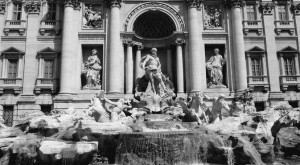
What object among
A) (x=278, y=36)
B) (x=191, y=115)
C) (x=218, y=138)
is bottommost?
(x=218, y=138)

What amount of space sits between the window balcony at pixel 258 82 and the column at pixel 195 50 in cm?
439

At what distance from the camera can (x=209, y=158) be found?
16609mm

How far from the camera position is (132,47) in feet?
91.2

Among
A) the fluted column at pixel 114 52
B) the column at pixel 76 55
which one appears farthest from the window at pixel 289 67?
the column at pixel 76 55

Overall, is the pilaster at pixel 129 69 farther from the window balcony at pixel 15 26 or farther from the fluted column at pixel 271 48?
the fluted column at pixel 271 48

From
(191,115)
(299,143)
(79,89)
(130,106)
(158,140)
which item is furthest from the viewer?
(79,89)

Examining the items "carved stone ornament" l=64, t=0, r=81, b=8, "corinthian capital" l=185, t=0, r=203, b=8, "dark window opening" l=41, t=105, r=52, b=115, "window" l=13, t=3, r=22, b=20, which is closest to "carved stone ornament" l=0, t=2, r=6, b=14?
"window" l=13, t=3, r=22, b=20

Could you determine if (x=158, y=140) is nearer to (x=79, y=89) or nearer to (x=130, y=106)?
(x=130, y=106)

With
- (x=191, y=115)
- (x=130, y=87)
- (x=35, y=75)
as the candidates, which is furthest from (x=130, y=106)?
(x=35, y=75)

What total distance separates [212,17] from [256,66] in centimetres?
642

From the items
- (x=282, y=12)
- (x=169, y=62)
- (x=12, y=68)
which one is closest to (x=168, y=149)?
(x=169, y=62)

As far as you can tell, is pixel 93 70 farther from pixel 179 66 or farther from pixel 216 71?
pixel 216 71

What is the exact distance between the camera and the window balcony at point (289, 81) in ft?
87.8

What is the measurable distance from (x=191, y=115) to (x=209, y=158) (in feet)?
15.3
